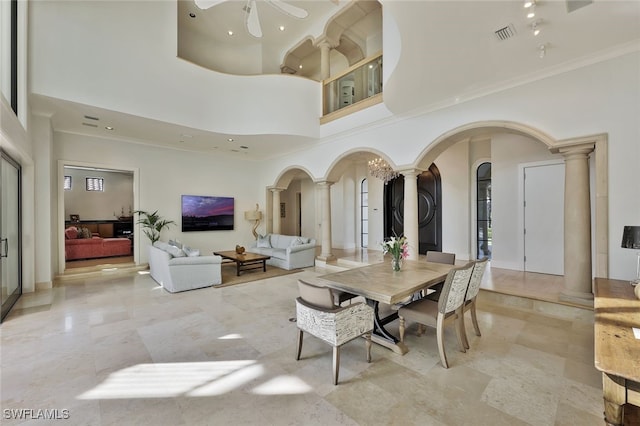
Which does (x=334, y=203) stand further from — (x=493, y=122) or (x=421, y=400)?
(x=421, y=400)

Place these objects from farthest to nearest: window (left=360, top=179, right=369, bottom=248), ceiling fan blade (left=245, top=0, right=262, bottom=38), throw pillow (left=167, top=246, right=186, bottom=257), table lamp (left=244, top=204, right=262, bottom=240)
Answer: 1. window (left=360, top=179, right=369, bottom=248)
2. table lamp (left=244, top=204, right=262, bottom=240)
3. throw pillow (left=167, top=246, right=186, bottom=257)
4. ceiling fan blade (left=245, top=0, right=262, bottom=38)

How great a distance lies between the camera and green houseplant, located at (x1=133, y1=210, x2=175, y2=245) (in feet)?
22.4

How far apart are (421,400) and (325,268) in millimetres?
4933

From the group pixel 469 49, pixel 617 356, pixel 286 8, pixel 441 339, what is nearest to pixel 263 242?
pixel 286 8

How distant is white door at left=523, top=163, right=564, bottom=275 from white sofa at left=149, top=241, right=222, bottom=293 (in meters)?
6.48

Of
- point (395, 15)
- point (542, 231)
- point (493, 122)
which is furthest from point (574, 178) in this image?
point (395, 15)

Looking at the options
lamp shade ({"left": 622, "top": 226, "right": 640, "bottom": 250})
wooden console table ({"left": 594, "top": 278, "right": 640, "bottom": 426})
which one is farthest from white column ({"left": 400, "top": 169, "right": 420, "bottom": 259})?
wooden console table ({"left": 594, "top": 278, "right": 640, "bottom": 426})

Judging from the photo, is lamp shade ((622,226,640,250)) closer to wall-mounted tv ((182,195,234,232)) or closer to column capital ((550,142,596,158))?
column capital ((550,142,596,158))

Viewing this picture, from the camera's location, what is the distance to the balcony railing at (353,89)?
5688 mm

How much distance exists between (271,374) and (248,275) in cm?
405

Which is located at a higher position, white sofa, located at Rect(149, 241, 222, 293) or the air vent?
the air vent

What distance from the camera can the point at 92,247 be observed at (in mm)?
7977

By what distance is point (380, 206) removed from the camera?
346 inches

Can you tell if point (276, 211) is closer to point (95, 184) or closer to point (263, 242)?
point (263, 242)
